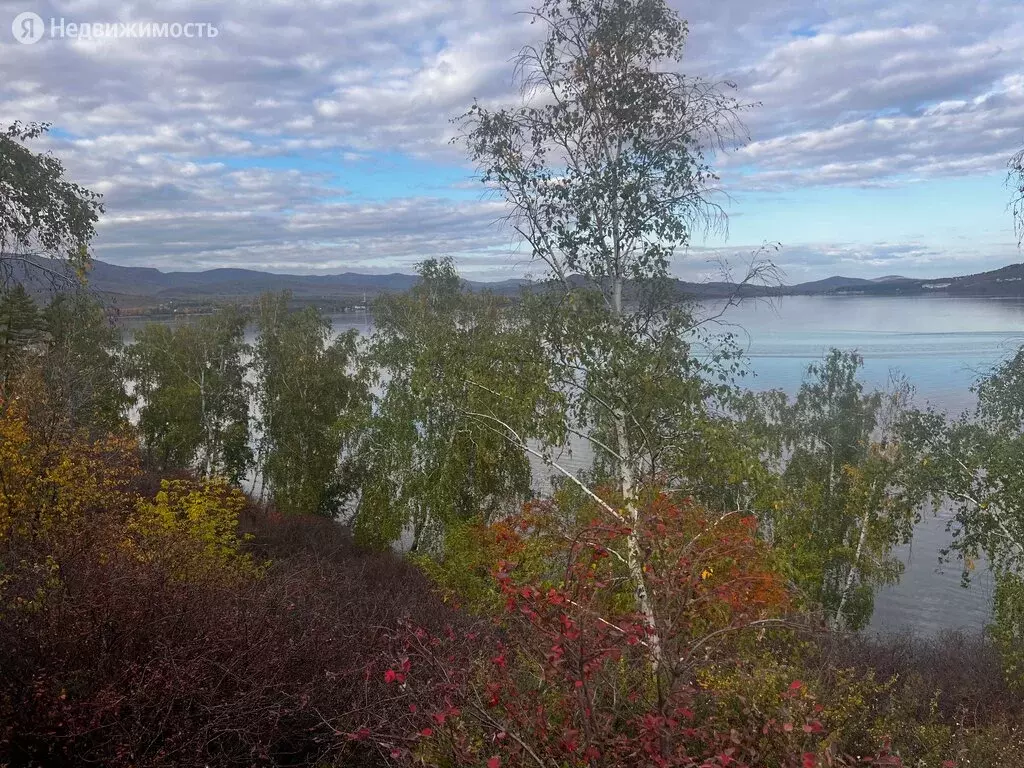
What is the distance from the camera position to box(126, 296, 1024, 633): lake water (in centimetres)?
3077

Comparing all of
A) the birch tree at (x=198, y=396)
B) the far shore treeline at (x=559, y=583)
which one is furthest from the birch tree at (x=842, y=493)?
the birch tree at (x=198, y=396)

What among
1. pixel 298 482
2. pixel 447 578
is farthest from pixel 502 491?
pixel 298 482

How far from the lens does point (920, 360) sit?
68.7 m

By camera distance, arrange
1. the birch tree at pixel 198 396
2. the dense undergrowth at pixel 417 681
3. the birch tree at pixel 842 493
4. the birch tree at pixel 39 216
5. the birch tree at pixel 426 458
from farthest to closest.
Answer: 1. the birch tree at pixel 198 396
2. the birch tree at pixel 842 493
3. the birch tree at pixel 426 458
4. the birch tree at pixel 39 216
5. the dense undergrowth at pixel 417 681

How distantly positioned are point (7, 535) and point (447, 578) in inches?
415

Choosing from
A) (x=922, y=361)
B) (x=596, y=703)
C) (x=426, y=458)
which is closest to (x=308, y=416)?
(x=426, y=458)

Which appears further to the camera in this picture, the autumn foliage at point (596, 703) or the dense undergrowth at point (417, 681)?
the dense undergrowth at point (417, 681)

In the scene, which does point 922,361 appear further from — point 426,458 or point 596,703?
point 596,703

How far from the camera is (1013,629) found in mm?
14875

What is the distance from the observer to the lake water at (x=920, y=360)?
3077 centimetres

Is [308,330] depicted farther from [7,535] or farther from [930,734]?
[930,734]

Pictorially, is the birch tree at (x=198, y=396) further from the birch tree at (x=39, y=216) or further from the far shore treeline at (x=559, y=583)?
the birch tree at (x=39, y=216)

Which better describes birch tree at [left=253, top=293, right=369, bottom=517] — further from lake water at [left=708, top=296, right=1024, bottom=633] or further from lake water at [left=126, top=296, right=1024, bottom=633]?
lake water at [left=708, top=296, right=1024, bottom=633]

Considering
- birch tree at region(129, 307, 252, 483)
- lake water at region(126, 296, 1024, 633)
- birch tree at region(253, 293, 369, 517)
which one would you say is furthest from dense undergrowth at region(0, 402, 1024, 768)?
birch tree at region(129, 307, 252, 483)
